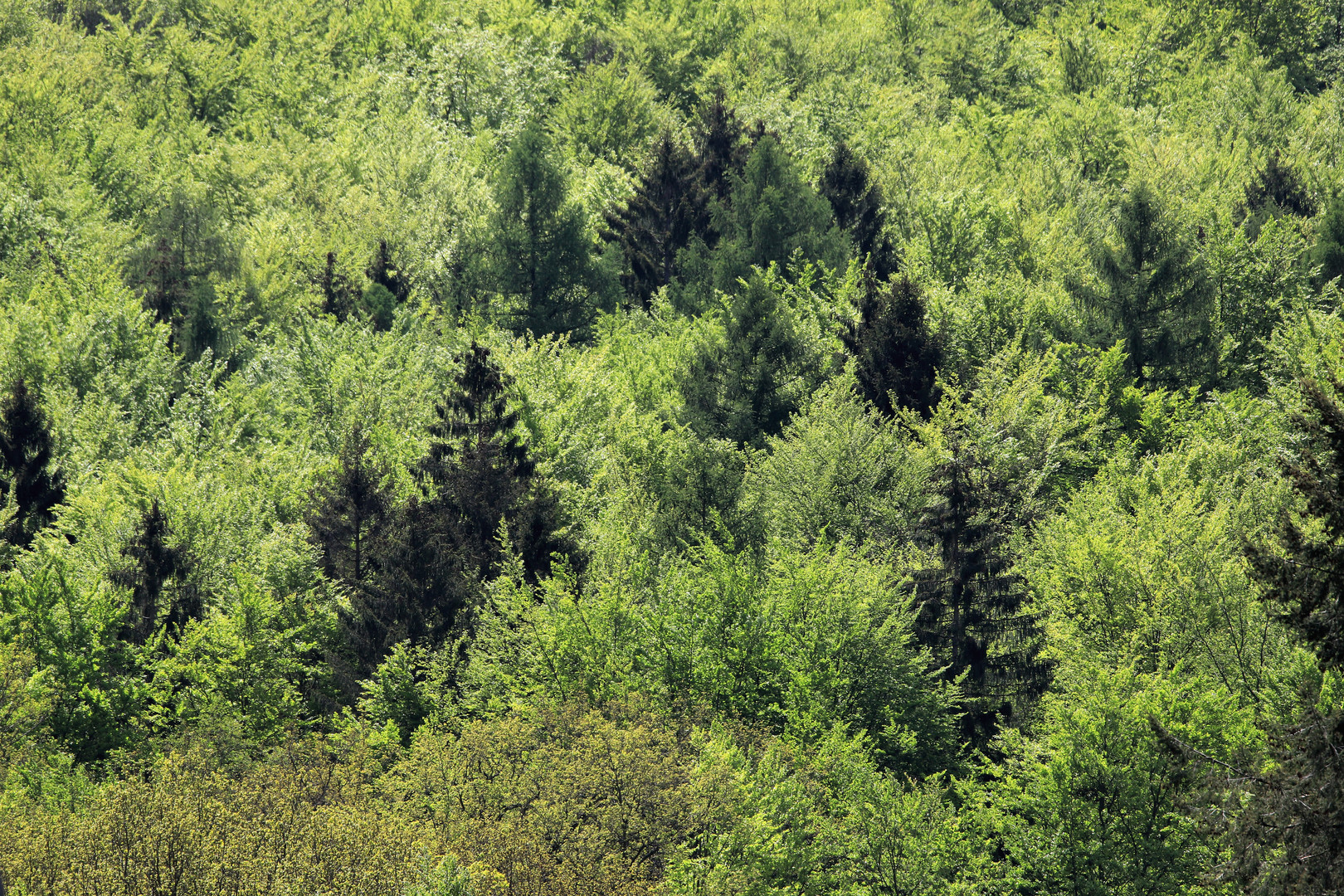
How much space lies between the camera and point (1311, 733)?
681 inches

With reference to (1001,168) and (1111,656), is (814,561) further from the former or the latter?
(1001,168)

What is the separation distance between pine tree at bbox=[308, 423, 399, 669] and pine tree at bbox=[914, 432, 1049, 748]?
58.2 feet

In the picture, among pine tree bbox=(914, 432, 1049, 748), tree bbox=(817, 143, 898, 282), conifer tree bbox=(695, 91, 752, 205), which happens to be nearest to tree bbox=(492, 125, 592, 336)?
conifer tree bbox=(695, 91, 752, 205)

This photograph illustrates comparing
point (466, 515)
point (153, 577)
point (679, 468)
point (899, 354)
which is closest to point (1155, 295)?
point (899, 354)

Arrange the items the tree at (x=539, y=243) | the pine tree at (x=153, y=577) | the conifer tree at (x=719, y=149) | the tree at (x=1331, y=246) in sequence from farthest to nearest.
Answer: the conifer tree at (x=719, y=149) → the tree at (x=539, y=243) → the tree at (x=1331, y=246) → the pine tree at (x=153, y=577)

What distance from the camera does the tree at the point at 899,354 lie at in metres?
55.0

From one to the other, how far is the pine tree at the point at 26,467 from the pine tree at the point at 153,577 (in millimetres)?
9693

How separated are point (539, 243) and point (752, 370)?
21.7 m

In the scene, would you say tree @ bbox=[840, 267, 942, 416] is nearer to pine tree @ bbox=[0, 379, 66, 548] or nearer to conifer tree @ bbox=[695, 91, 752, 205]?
conifer tree @ bbox=[695, 91, 752, 205]

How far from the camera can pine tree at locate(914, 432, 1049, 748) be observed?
142 ft

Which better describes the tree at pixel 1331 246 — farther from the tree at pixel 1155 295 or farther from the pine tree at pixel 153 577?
the pine tree at pixel 153 577

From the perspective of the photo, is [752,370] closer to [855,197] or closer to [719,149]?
[855,197]

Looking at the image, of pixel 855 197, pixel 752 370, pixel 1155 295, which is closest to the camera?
pixel 752 370

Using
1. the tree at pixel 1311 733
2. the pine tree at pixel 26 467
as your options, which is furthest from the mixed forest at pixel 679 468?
the pine tree at pixel 26 467
